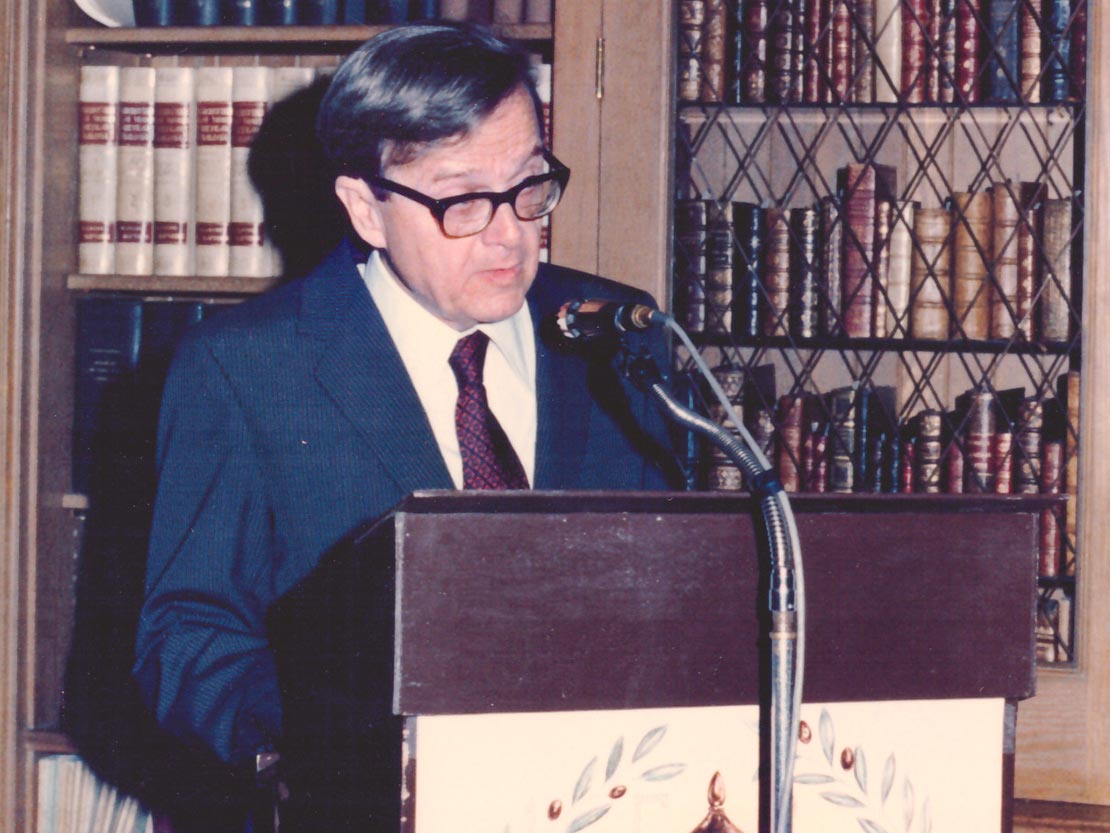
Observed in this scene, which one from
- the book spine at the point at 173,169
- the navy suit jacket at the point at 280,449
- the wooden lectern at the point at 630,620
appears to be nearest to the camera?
the wooden lectern at the point at 630,620

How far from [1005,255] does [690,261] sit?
1.62 ft

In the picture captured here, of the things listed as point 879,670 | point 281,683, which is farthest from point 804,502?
point 281,683

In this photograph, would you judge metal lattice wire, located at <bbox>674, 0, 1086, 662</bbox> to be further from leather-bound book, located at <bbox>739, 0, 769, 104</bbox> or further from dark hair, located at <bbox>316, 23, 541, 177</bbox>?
dark hair, located at <bbox>316, 23, 541, 177</bbox>

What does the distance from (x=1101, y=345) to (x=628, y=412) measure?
2.56 feet

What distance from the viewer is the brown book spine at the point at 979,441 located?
198cm

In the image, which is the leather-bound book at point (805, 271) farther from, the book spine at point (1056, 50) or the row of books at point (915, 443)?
the book spine at point (1056, 50)

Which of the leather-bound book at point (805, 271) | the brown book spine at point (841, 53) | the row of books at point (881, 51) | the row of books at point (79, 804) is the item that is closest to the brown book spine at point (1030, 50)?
the row of books at point (881, 51)

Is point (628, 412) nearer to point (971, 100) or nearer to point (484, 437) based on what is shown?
point (484, 437)

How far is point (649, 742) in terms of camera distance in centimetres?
77

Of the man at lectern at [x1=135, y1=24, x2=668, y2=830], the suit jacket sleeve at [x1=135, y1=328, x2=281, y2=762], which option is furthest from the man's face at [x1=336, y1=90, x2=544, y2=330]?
the suit jacket sleeve at [x1=135, y1=328, x2=281, y2=762]

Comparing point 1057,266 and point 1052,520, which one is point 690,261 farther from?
point 1052,520

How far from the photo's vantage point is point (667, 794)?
0.77 metres

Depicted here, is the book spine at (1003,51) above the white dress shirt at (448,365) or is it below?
above

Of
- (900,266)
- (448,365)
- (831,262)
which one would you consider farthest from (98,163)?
(900,266)
